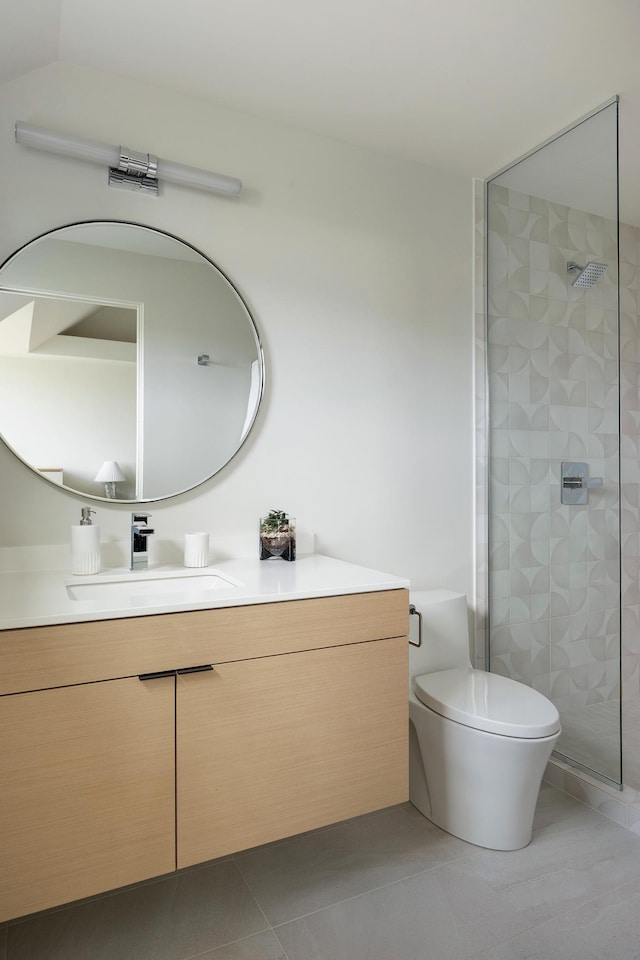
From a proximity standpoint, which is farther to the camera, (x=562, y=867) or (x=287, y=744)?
(x=562, y=867)

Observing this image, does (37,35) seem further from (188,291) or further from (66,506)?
(66,506)

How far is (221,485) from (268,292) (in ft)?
2.27

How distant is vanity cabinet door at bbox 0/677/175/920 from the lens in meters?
1.19

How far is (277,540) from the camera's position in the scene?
6.63ft

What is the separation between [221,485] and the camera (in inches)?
79.9

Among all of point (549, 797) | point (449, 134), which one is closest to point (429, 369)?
point (449, 134)

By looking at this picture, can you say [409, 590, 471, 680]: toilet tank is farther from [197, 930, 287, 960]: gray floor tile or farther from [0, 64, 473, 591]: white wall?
[197, 930, 287, 960]: gray floor tile

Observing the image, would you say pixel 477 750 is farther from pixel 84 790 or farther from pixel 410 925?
pixel 84 790

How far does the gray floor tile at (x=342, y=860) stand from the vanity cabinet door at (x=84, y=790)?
→ 0.45m

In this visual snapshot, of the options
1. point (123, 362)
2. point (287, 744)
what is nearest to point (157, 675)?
point (287, 744)

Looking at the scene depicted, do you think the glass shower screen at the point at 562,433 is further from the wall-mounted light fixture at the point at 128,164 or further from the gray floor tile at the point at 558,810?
the wall-mounted light fixture at the point at 128,164

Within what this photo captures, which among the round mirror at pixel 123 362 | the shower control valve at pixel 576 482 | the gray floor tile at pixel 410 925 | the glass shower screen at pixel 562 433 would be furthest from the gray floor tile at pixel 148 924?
the shower control valve at pixel 576 482

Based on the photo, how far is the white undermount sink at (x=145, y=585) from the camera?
1.64m

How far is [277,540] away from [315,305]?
2.82 ft
